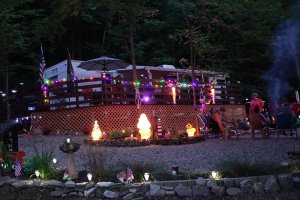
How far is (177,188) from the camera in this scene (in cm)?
550

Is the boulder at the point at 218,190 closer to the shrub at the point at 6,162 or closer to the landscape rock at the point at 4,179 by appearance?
the landscape rock at the point at 4,179

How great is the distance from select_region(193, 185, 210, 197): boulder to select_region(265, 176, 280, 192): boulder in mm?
861

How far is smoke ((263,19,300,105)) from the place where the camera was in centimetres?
2266

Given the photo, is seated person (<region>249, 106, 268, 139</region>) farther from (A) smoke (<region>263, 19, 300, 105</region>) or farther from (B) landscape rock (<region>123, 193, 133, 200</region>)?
(A) smoke (<region>263, 19, 300, 105</region>)

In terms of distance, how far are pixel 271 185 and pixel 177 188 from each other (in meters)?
1.35

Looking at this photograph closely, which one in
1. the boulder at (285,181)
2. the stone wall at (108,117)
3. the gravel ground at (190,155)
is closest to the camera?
the boulder at (285,181)

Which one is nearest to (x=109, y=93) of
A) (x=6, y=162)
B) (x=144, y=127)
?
(x=144, y=127)

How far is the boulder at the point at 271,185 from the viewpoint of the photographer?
5574 mm

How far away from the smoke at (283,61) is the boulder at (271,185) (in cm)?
1806

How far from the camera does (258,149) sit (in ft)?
29.7

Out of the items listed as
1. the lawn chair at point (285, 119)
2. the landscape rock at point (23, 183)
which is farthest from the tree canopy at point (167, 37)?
the landscape rock at point (23, 183)

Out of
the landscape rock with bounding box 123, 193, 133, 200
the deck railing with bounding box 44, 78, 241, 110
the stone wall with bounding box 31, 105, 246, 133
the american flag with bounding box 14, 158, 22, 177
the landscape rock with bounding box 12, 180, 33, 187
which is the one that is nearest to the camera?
the landscape rock with bounding box 123, 193, 133, 200

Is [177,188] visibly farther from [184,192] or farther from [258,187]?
[258,187]

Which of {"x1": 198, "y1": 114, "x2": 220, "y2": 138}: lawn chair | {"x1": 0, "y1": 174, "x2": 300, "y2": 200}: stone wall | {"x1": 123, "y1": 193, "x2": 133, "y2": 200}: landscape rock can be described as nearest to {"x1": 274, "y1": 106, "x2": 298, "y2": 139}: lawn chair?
{"x1": 198, "y1": 114, "x2": 220, "y2": 138}: lawn chair
